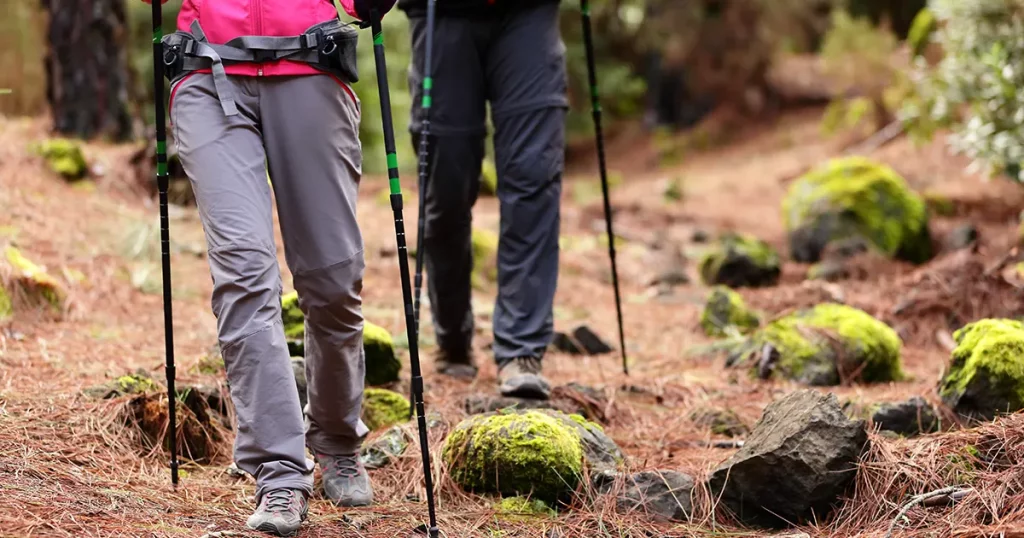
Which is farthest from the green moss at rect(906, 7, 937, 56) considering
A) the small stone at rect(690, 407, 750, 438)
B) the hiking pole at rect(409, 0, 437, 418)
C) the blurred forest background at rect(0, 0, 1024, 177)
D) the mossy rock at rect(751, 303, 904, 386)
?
the hiking pole at rect(409, 0, 437, 418)

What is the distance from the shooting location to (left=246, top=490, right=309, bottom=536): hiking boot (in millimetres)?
2840

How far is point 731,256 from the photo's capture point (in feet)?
27.0

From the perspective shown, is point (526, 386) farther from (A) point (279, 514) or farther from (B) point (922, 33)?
(B) point (922, 33)

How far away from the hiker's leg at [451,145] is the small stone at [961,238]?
496 centimetres

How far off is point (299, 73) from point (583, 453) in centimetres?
154

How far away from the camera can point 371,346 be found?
4.45 metres

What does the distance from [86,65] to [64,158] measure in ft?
4.02

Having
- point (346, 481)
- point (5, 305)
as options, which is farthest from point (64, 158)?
point (346, 481)

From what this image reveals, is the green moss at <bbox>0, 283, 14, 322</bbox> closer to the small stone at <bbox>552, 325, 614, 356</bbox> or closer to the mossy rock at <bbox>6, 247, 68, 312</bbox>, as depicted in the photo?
the mossy rock at <bbox>6, 247, 68, 312</bbox>

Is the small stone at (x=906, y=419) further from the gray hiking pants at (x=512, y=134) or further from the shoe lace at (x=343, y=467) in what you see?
the shoe lace at (x=343, y=467)

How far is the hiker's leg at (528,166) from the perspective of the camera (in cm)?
456

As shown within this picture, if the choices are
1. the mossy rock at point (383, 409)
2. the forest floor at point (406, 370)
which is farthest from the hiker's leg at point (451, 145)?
the mossy rock at point (383, 409)

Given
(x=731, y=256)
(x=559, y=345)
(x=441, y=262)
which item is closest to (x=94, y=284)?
(x=441, y=262)

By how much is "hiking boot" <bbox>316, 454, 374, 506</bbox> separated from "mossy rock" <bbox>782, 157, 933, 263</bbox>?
20.8 feet
